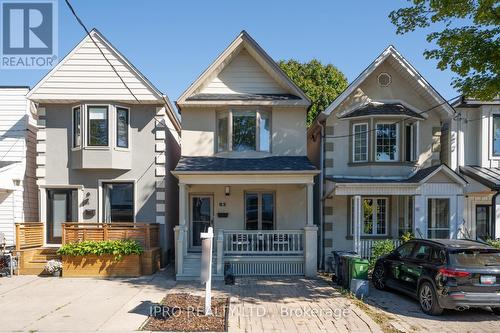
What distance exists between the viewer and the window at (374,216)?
596 inches

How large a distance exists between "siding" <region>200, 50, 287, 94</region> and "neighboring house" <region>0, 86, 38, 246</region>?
6877mm

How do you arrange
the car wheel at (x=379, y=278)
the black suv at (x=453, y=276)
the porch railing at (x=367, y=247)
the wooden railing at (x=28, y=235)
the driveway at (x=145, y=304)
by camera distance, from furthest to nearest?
the porch railing at (x=367, y=247) < the wooden railing at (x=28, y=235) < the car wheel at (x=379, y=278) < the black suv at (x=453, y=276) < the driveway at (x=145, y=304)

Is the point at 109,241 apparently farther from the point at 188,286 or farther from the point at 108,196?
the point at 188,286

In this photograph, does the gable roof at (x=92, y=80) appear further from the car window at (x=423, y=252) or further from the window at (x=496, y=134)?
the window at (x=496, y=134)

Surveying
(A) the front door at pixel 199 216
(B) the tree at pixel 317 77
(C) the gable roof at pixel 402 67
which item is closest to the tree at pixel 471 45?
(C) the gable roof at pixel 402 67

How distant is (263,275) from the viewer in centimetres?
1323

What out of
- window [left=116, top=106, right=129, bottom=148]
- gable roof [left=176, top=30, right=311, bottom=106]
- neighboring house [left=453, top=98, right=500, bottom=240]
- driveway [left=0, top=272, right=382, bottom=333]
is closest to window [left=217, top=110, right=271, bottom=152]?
gable roof [left=176, top=30, right=311, bottom=106]

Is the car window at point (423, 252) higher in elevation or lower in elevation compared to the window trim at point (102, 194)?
lower

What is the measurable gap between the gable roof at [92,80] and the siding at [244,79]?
6.84ft

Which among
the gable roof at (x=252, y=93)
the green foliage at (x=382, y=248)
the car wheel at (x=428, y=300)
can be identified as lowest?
the car wheel at (x=428, y=300)

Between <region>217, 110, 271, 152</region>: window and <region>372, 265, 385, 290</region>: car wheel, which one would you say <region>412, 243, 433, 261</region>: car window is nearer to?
<region>372, 265, 385, 290</region>: car wheel

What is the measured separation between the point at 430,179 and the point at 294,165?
461 centimetres

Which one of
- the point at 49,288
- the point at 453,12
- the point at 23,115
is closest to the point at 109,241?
the point at 49,288

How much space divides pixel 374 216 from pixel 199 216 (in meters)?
6.59
